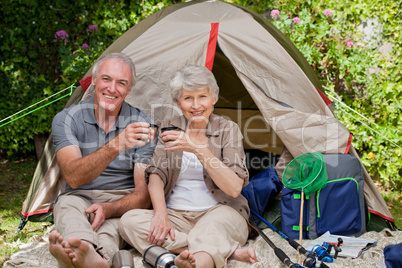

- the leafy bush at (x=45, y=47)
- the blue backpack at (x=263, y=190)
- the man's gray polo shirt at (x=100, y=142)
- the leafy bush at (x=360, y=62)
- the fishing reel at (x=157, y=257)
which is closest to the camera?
the fishing reel at (x=157, y=257)

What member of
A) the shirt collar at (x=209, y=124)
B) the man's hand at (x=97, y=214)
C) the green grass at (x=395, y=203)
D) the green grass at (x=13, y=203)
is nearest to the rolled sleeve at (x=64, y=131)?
the man's hand at (x=97, y=214)

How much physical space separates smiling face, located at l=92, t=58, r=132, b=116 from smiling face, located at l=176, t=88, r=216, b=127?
33cm

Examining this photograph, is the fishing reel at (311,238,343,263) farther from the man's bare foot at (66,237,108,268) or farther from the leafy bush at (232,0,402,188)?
the leafy bush at (232,0,402,188)

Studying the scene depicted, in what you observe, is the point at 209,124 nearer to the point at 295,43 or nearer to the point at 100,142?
the point at 100,142

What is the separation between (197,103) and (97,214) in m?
0.72

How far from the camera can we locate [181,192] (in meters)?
2.25

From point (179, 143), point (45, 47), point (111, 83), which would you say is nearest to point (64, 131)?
point (111, 83)

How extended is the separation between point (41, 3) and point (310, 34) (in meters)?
2.51

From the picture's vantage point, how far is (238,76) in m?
2.70

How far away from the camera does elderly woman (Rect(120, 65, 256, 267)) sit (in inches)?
79.3

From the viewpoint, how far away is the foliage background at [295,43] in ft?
12.3

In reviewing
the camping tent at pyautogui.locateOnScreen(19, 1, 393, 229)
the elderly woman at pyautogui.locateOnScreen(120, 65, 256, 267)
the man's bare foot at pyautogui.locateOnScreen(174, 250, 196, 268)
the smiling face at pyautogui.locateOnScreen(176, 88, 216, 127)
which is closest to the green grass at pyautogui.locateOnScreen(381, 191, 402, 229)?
the camping tent at pyautogui.locateOnScreen(19, 1, 393, 229)

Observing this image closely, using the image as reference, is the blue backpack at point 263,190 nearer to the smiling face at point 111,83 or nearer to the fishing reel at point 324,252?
the fishing reel at point 324,252

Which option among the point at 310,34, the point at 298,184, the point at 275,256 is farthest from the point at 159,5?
the point at 275,256
